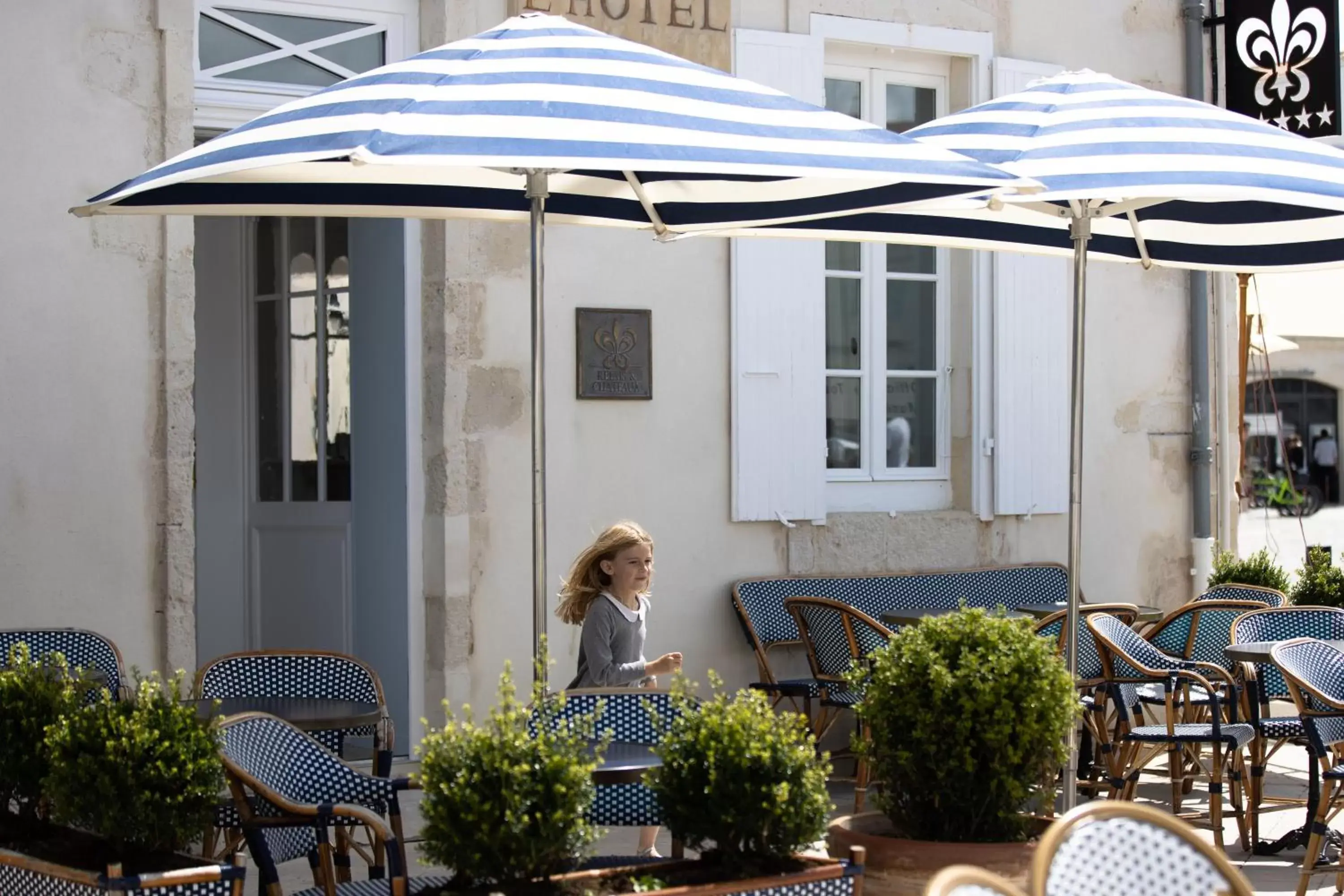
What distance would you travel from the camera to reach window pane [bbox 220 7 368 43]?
677 centimetres

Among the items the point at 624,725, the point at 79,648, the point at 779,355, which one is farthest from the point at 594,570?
the point at 779,355

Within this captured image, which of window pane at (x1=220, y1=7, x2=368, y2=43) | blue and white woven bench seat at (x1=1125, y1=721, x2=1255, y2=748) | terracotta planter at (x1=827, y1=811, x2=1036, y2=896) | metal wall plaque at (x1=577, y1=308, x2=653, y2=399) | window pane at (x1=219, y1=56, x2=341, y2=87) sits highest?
window pane at (x1=220, y1=7, x2=368, y2=43)

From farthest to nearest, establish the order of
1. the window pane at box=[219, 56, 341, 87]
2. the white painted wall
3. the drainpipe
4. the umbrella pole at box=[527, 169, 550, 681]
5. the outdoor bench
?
the drainpipe < the outdoor bench < the window pane at box=[219, 56, 341, 87] < the white painted wall < the umbrella pole at box=[527, 169, 550, 681]

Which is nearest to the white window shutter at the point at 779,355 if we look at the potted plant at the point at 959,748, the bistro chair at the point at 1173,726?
the bistro chair at the point at 1173,726

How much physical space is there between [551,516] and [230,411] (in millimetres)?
1864

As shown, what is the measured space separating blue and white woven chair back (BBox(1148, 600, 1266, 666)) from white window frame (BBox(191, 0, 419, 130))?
3.76m

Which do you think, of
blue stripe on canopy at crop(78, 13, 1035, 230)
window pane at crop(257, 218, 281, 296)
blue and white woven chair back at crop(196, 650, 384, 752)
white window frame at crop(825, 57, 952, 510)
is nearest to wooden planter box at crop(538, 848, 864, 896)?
blue stripe on canopy at crop(78, 13, 1035, 230)

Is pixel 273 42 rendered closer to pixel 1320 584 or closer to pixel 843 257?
pixel 843 257

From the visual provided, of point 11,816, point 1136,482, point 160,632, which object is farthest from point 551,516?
point 11,816

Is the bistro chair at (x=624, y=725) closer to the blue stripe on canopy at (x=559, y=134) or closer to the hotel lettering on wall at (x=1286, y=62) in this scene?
the blue stripe on canopy at (x=559, y=134)

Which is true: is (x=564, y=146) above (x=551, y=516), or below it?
above

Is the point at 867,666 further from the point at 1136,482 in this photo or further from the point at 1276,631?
the point at 1136,482

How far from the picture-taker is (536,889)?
287cm

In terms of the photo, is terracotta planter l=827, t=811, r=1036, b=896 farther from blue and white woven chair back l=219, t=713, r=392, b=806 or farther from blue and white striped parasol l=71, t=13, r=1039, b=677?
blue and white woven chair back l=219, t=713, r=392, b=806
